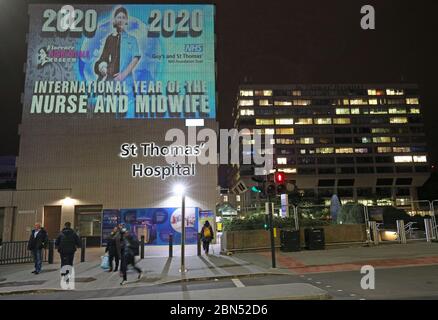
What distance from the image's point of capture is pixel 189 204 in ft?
99.7

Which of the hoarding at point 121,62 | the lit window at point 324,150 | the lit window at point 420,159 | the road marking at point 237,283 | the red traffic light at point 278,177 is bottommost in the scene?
the road marking at point 237,283

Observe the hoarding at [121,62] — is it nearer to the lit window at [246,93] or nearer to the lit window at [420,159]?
the lit window at [246,93]

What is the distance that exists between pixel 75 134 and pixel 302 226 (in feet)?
68.5

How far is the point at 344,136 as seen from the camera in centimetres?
12331

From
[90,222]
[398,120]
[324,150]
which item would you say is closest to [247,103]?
[324,150]

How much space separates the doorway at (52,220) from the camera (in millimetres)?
30750

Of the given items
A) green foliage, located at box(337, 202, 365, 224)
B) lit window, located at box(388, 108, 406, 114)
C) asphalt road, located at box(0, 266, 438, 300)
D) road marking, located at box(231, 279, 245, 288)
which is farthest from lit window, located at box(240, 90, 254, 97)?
road marking, located at box(231, 279, 245, 288)

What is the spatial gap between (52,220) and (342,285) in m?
27.1

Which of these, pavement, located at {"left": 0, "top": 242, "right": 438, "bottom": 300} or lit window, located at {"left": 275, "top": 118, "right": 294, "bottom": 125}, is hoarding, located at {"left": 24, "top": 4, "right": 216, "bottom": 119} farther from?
lit window, located at {"left": 275, "top": 118, "right": 294, "bottom": 125}

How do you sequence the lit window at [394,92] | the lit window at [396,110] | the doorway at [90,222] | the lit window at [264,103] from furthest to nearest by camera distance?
the lit window at [394,92]
the lit window at [396,110]
the lit window at [264,103]
the doorway at [90,222]

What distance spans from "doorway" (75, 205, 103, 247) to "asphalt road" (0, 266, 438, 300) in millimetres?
20160

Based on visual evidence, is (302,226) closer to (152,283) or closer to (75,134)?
(152,283)

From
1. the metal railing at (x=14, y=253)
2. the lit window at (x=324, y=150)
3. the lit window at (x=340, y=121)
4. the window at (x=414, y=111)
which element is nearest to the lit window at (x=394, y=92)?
the window at (x=414, y=111)

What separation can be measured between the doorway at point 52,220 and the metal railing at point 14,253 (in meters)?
11.7
